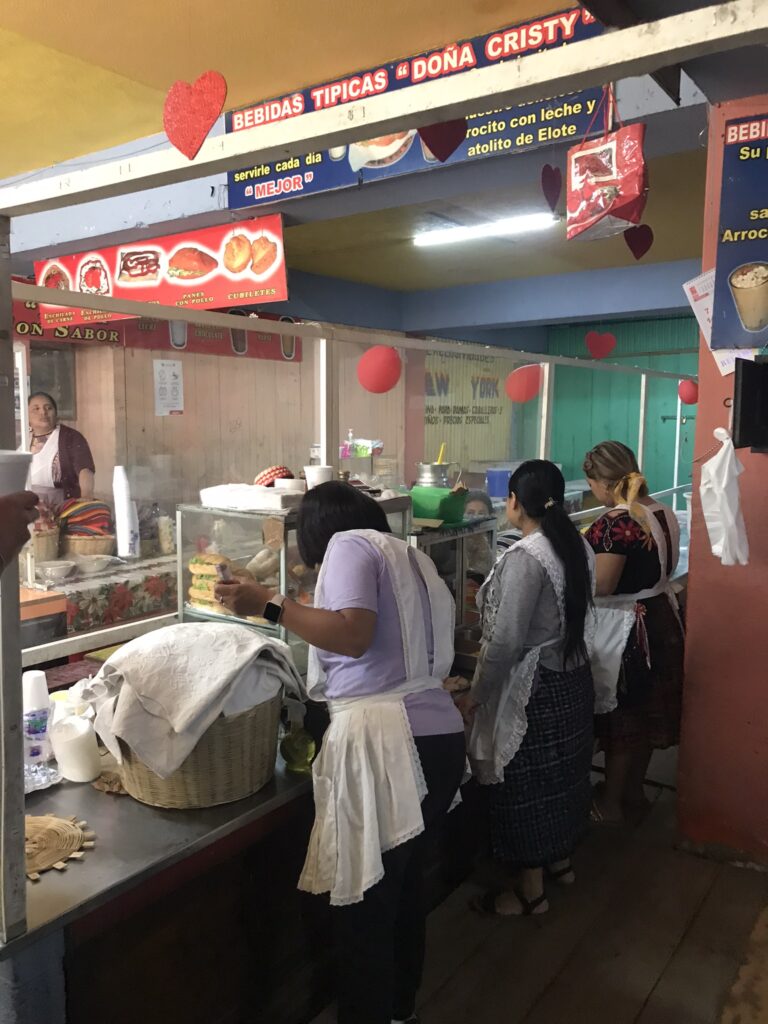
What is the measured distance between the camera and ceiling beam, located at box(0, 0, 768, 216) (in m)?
1.00

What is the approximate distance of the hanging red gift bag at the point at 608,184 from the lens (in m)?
2.59

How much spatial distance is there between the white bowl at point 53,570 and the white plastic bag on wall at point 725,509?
113 inches

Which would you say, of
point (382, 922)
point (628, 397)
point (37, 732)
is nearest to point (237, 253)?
point (37, 732)

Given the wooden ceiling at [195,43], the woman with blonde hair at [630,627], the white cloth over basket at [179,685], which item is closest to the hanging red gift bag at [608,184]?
the wooden ceiling at [195,43]

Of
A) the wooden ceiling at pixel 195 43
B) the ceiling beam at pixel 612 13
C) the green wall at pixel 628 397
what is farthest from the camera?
the green wall at pixel 628 397

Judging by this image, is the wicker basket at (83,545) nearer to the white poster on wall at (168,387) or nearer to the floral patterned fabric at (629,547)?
the white poster on wall at (168,387)

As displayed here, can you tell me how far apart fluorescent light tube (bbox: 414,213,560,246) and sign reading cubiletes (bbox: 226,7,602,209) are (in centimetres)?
189

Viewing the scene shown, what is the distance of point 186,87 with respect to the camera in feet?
4.61

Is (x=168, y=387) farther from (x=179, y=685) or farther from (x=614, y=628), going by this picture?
(x=614, y=628)

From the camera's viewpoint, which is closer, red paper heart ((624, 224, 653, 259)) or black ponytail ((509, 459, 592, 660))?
black ponytail ((509, 459, 592, 660))

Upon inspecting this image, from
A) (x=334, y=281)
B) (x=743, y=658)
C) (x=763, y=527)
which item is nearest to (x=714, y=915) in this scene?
(x=743, y=658)

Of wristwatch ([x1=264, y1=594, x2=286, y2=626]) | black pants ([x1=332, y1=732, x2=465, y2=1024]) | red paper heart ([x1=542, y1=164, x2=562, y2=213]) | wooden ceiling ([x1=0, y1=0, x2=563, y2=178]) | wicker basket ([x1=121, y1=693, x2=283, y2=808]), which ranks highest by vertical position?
wooden ceiling ([x1=0, y1=0, x2=563, y2=178])

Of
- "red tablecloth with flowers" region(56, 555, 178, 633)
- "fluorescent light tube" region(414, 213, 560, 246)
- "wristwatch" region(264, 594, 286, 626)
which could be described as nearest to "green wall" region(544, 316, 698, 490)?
"fluorescent light tube" region(414, 213, 560, 246)

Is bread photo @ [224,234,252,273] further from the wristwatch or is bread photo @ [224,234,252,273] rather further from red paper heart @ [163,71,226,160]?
red paper heart @ [163,71,226,160]
